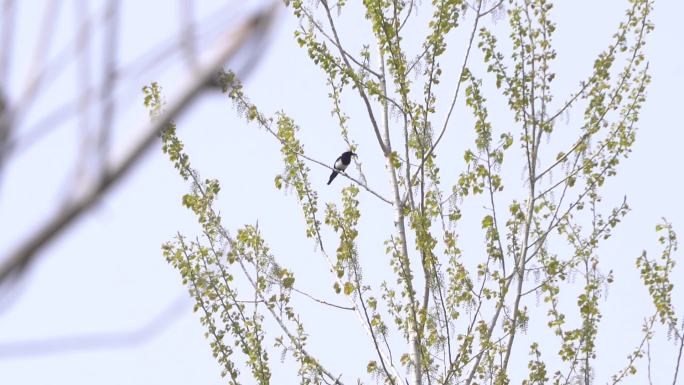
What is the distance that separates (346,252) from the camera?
7.81 meters

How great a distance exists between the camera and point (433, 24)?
8.14 metres

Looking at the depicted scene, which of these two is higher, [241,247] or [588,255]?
[241,247]

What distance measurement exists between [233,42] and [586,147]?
765cm

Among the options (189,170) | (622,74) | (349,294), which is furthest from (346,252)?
(622,74)

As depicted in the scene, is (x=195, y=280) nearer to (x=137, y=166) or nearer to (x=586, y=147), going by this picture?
(x=586, y=147)

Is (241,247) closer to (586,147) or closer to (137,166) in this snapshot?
(586,147)

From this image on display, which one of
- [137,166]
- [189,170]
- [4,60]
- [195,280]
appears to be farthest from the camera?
[189,170]

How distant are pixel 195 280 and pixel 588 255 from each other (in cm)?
321

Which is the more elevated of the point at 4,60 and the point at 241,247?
the point at 241,247

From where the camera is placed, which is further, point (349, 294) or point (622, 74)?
point (622, 74)

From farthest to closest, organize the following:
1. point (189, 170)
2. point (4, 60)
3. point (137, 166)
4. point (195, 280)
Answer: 1. point (189, 170)
2. point (195, 280)
3. point (4, 60)
4. point (137, 166)

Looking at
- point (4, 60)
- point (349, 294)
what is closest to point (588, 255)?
point (349, 294)

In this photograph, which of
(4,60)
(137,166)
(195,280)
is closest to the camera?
(137,166)

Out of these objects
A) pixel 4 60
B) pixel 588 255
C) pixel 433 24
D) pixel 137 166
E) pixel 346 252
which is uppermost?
pixel 433 24
